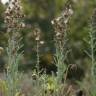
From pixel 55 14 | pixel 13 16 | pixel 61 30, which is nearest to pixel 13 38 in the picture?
pixel 13 16

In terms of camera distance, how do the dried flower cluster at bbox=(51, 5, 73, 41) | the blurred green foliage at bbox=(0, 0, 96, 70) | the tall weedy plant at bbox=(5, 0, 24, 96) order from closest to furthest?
the tall weedy plant at bbox=(5, 0, 24, 96) < the dried flower cluster at bbox=(51, 5, 73, 41) < the blurred green foliage at bbox=(0, 0, 96, 70)

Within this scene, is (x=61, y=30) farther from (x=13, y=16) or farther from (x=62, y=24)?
(x=13, y=16)

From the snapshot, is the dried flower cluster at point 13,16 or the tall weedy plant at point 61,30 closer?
the dried flower cluster at point 13,16

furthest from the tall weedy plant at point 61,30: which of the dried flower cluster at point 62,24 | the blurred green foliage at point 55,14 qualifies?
the blurred green foliage at point 55,14

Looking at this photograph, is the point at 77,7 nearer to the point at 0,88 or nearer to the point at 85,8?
the point at 85,8

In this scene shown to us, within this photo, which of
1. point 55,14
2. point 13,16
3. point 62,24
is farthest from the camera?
point 55,14

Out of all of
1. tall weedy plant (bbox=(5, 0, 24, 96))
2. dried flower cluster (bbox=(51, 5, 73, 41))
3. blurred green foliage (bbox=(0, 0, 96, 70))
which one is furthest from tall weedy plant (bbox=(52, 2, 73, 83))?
blurred green foliage (bbox=(0, 0, 96, 70))

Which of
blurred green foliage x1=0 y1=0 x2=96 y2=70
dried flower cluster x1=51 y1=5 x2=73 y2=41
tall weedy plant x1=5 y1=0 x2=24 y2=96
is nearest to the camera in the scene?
tall weedy plant x1=5 y1=0 x2=24 y2=96

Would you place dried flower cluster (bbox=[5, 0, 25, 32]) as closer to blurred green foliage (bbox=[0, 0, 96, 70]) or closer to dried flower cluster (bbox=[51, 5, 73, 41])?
dried flower cluster (bbox=[51, 5, 73, 41])

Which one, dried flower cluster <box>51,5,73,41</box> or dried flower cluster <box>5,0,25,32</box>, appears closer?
dried flower cluster <box>5,0,25,32</box>

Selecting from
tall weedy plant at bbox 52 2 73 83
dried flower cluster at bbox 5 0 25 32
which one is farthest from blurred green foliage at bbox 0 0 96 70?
dried flower cluster at bbox 5 0 25 32

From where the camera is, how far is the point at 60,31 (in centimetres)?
467

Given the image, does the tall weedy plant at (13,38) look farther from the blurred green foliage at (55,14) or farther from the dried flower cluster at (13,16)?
the blurred green foliage at (55,14)

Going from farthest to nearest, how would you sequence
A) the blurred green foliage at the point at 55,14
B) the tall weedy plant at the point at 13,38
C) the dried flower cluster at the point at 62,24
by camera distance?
the blurred green foliage at the point at 55,14, the dried flower cluster at the point at 62,24, the tall weedy plant at the point at 13,38
